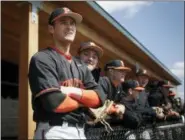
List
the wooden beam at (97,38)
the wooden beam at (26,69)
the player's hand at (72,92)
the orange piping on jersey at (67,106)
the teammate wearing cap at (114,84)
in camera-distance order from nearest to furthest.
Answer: the orange piping on jersey at (67,106) < the player's hand at (72,92) < the teammate wearing cap at (114,84) < the wooden beam at (26,69) < the wooden beam at (97,38)

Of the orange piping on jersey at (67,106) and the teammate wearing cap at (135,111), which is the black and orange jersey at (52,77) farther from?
the teammate wearing cap at (135,111)

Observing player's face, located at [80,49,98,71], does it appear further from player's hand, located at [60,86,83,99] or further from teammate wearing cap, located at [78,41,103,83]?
player's hand, located at [60,86,83,99]

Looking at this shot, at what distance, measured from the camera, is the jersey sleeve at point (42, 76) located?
2008 mm

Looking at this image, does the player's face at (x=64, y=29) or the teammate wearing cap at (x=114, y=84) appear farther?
the teammate wearing cap at (x=114, y=84)

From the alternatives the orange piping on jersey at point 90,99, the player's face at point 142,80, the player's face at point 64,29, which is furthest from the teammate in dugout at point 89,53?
the player's face at point 142,80

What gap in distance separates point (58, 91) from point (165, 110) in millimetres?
4273

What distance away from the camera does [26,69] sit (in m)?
4.87

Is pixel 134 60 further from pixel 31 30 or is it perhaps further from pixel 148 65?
pixel 31 30

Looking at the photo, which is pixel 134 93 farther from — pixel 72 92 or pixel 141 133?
pixel 72 92

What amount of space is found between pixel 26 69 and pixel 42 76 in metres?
2.89

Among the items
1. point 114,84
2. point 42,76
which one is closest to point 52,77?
point 42,76

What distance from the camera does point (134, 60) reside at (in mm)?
11211

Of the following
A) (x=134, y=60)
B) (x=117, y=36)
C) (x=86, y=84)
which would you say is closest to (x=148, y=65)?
(x=134, y=60)

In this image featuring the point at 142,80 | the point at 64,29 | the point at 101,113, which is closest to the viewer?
the point at 64,29
